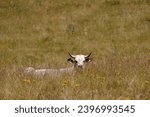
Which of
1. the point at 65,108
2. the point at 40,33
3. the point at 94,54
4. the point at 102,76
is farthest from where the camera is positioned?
the point at 40,33

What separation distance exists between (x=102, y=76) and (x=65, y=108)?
352 cm

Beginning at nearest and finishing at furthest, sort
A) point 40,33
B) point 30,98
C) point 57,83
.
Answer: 1. point 30,98
2. point 57,83
3. point 40,33

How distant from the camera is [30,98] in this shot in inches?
282

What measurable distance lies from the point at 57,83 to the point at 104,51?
63.9 ft

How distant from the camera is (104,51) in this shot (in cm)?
2778

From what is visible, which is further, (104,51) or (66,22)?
(66,22)

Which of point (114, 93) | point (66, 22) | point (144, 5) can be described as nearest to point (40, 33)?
point (66, 22)

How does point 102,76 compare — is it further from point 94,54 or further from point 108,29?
point 108,29

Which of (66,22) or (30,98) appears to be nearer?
(30,98)

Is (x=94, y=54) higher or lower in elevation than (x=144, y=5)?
lower

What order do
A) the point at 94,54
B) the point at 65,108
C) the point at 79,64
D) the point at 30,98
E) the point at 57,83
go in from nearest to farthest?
the point at 65,108, the point at 30,98, the point at 57,83, the point at 79,64, the point at 94,54

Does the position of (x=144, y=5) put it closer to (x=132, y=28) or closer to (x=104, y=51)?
(x=132, y=28)

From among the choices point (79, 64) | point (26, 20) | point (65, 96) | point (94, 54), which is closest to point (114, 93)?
point (65, 96)

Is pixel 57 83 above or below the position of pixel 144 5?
below
